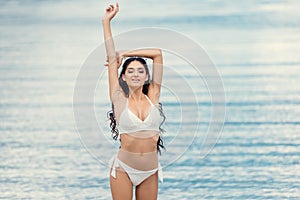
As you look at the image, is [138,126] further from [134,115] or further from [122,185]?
[122,185]

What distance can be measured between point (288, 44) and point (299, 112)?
3083 millimetres

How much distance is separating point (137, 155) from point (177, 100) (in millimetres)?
4178

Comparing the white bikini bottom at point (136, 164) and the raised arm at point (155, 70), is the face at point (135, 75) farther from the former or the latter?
the white bikini bottom at point (136, 164)

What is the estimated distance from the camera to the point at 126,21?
12.1 metres

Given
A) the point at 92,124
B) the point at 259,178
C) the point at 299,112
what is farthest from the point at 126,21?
the point at 92,124

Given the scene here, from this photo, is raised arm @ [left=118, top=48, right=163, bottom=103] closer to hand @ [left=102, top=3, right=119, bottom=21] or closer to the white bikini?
the white bikini

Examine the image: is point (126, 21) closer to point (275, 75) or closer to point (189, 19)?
point (189, 19)

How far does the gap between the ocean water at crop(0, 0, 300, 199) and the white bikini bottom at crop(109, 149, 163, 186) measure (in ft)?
0.33

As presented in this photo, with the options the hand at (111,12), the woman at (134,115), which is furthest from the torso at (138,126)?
the hand at (111,12)

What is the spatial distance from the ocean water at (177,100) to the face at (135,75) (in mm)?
229

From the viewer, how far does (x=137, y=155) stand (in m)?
4.38

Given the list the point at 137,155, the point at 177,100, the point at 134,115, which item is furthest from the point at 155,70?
the point at 177,100

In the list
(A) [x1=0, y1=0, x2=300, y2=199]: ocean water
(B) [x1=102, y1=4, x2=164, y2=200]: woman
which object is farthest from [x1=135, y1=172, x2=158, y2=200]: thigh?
(A) [x1=0, y1=0, x2=300, y2=199]: ocean water

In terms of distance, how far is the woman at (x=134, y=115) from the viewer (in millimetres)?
4324
